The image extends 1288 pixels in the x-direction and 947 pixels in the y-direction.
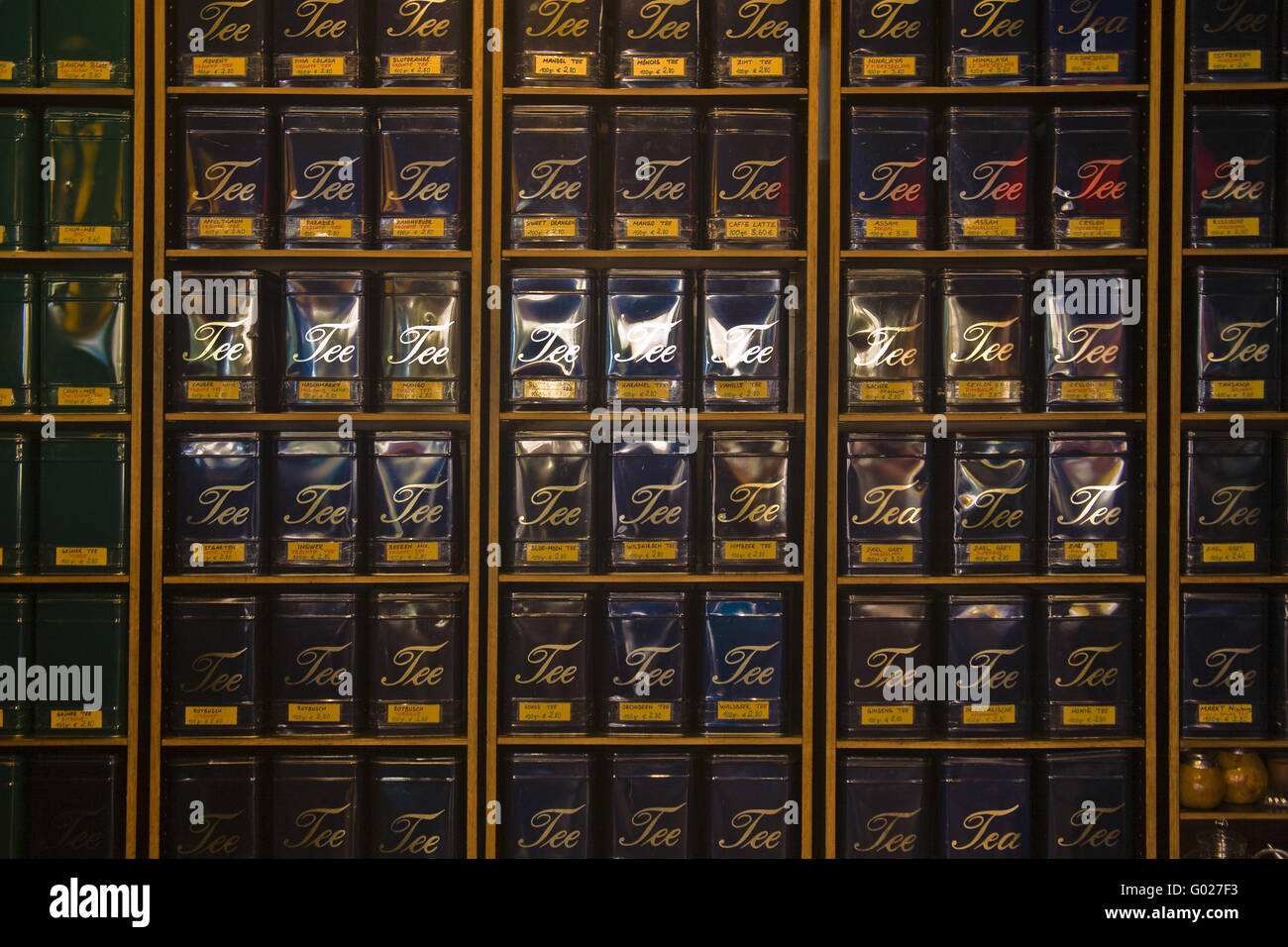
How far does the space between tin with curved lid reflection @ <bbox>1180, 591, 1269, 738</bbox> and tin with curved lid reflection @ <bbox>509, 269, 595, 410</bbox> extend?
168 centimetres

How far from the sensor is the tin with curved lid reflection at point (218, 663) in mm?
2891

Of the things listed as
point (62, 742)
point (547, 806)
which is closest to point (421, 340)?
point (547, 806)

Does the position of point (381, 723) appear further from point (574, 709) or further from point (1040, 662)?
point (1040, 662)

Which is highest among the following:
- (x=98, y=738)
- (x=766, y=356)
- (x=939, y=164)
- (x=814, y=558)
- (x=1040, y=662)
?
(x=939, y=164)

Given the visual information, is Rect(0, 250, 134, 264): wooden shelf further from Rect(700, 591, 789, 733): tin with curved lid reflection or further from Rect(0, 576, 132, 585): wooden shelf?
Rect(700, 591, 789, 733): tin with curved lid reflection

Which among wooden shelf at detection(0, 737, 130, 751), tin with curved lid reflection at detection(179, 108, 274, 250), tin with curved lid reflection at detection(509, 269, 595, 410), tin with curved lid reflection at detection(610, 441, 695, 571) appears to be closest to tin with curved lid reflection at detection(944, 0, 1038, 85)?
tin with curved lid reflection at detection(509, 269, 595, 410)

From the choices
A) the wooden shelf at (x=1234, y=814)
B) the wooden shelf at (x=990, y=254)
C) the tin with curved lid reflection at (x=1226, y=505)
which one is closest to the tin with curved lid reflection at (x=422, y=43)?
the wooden shelf at (x=990, y=254)

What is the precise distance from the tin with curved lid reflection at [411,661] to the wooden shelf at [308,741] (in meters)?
0.03

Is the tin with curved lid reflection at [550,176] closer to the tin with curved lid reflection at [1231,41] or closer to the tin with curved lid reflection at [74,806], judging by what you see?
the tin with curved lid reflection at [1231,41]

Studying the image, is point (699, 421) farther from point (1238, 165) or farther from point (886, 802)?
point (1238, 165)
